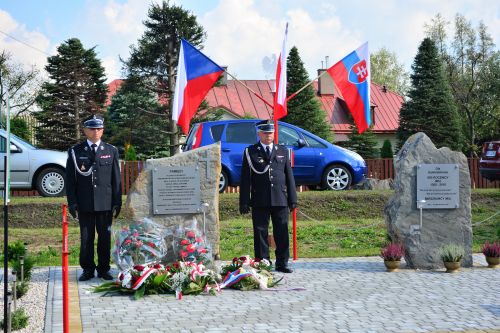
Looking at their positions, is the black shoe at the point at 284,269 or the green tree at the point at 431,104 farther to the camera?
the green tree at the point at 431,104

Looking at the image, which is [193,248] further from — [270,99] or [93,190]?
[270,99]

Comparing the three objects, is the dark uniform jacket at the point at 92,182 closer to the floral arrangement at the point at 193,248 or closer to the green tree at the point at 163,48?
the floral arrangement at the point at 193,248

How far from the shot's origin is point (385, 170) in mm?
29625

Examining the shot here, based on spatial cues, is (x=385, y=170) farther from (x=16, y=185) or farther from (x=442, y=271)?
(x=442, y=271)

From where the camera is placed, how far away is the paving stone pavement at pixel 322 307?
6996 millimetres

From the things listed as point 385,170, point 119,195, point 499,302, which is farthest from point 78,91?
point 499,302

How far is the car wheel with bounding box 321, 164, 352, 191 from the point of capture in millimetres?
17391

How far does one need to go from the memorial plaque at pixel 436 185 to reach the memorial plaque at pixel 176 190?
3.01 metres

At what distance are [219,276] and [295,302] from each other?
1282 millimetres

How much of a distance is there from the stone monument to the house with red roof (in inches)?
1565

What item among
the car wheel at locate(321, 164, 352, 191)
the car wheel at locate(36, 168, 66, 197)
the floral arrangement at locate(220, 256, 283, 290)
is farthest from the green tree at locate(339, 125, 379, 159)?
the floral arrangement at locate(220, 256, 283, 290)

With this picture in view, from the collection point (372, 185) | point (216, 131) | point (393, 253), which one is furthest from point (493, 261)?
point (372, 185)

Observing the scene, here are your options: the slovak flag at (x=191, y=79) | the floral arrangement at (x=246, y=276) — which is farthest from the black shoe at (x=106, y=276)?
the slovak flag at (x=191, y=79)

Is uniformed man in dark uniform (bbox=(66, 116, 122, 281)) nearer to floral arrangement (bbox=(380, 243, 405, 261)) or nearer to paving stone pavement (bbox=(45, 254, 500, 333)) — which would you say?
paving stone pavement (bbox=(45, 254, 500, 333))
